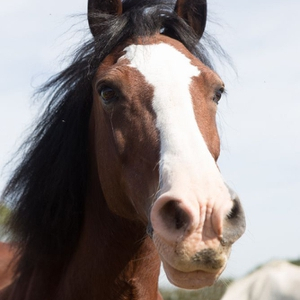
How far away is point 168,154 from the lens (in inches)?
123

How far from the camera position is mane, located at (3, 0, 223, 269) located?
396cm

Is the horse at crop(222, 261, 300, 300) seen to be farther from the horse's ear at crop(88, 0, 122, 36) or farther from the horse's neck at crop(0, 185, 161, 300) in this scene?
the horse's ear at crop(88, 0, 122, 36)

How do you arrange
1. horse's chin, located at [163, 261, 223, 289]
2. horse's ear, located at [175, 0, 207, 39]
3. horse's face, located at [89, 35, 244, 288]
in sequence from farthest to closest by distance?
1. horse's ear, located at [175, 0, 207, 39]
2. horse's chin, located at [163, 261, 223, 289]
3. horse's face, located at [89, 35, 244, 288]

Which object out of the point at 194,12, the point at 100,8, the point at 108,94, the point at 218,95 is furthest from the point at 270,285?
the point at 108,94

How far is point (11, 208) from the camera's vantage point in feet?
13.8

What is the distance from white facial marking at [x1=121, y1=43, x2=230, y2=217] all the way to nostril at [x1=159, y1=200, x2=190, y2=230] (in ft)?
0.26

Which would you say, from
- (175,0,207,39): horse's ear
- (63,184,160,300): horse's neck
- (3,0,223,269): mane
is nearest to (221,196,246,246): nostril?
(63,184,160,300): horse's neck

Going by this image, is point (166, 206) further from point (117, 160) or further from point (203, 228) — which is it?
point (117, 160)

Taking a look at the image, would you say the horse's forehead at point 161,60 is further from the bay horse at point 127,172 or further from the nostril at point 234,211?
the nostril at point 234,211

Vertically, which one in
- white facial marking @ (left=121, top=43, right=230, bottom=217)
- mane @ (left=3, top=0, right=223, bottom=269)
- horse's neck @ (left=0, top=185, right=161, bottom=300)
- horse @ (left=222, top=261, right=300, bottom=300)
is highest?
white facial marking @ (left=121, top=43, right=230, bottom=217)

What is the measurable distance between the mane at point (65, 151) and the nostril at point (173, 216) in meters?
1.11

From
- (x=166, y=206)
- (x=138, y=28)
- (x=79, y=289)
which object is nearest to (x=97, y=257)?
(x=79, y=289)

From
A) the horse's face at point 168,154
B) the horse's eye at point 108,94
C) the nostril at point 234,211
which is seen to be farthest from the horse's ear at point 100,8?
the nostril at point 234,211

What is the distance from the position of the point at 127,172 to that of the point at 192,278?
0.77 metres
